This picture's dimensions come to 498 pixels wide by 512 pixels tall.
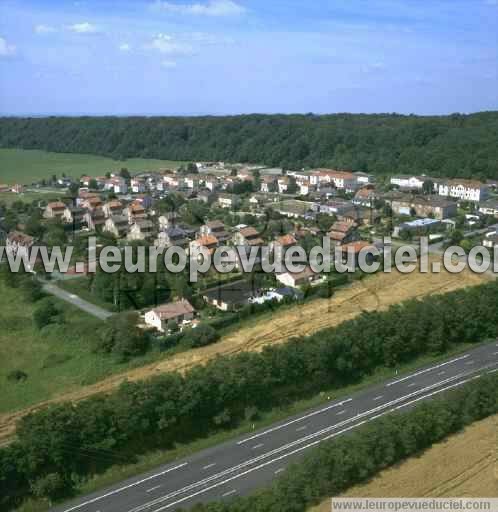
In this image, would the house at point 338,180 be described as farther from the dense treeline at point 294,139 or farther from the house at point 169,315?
the house at point 169,315

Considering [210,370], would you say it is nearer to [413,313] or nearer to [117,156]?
[413,313]

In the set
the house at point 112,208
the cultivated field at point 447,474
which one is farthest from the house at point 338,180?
the cultivated field at point 447,474

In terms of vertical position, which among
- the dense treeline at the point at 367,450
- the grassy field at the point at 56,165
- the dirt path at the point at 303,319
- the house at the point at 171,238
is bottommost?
the dense treeline at the point at 367,450

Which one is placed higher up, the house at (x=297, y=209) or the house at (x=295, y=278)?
the house at (x=297, y=209)

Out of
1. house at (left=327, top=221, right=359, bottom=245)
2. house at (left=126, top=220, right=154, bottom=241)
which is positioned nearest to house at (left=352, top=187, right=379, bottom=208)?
house at (left=327, top=221, right=359, bottom=245)

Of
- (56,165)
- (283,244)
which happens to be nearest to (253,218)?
(283,244)

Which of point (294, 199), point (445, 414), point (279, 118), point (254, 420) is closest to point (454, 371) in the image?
point (445, 414)
